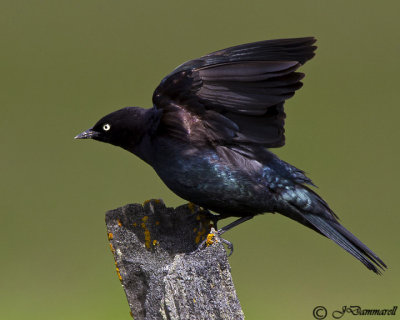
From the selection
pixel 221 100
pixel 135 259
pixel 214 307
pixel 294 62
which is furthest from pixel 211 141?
pixel 214 307

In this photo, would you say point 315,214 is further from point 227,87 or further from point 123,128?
point 123,128

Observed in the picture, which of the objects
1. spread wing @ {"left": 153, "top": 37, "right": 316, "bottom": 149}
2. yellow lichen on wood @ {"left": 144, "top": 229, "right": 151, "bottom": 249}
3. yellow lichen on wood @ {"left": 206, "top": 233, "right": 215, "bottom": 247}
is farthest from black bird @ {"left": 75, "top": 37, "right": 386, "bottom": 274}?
yellow lichen on wood @ {"left": 206, "top": 233, "right": 215, "bottom": 247}

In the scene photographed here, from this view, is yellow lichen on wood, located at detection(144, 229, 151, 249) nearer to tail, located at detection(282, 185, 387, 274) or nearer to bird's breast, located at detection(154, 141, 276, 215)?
bird's breast, located at detection(154, 141, 276, 215)

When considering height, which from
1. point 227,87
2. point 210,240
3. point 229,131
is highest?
point 227,87

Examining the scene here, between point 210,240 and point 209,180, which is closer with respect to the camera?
point 210,240

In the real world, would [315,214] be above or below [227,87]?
below

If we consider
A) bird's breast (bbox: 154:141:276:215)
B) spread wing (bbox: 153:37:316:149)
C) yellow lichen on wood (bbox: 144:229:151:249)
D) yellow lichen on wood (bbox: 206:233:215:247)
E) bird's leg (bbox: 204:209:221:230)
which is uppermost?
spread wing (bbox: 153:37:316:149)

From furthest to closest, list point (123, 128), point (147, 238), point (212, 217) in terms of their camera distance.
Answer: point (123, 128)
point (212, 217)
point (147, 238)

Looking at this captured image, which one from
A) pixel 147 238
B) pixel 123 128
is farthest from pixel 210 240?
pixel 123 128

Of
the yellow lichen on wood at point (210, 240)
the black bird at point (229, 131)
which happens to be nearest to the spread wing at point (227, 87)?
the black bird at point (229, 131)
